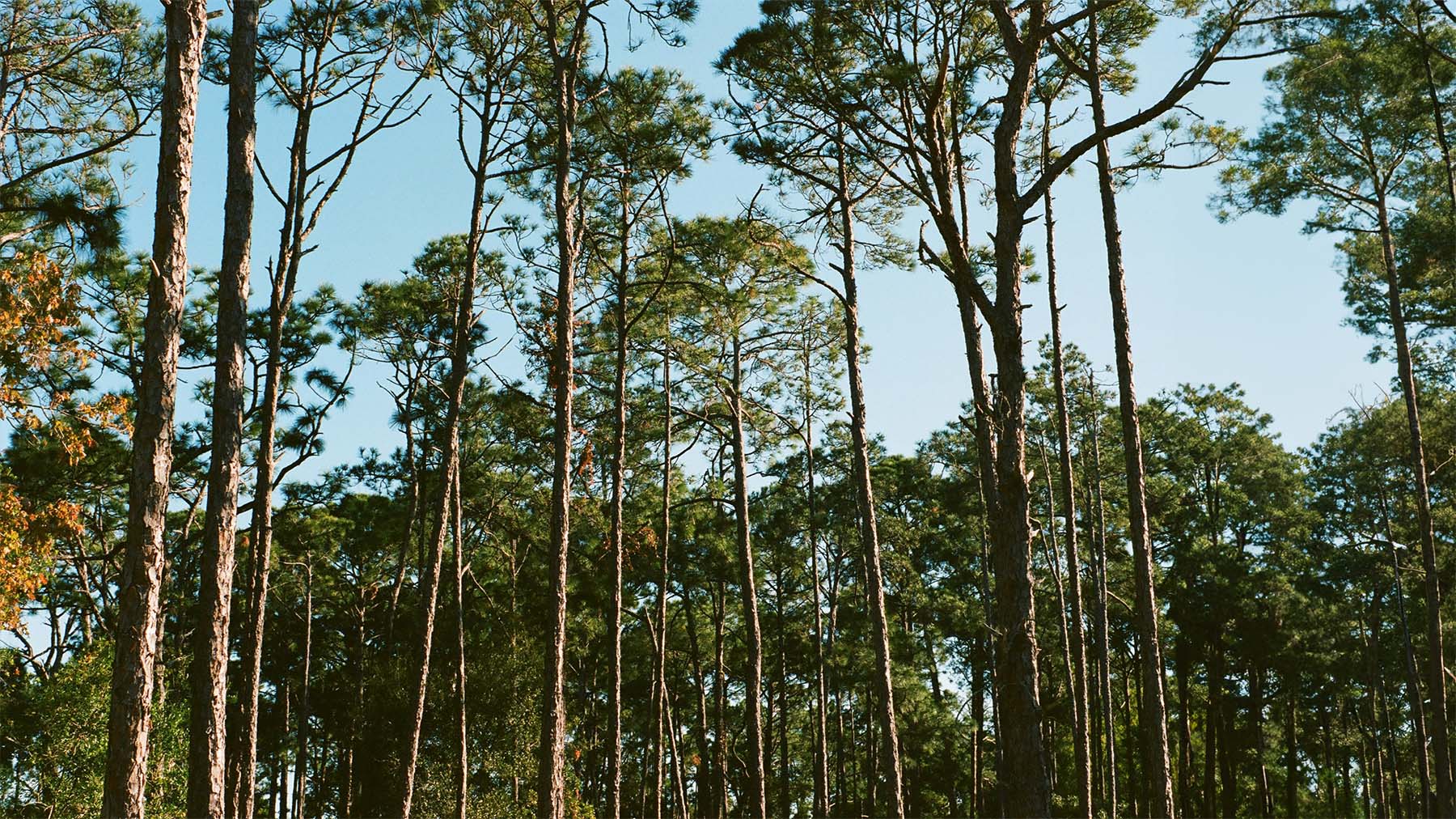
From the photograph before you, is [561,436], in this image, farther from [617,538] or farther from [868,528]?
[868,528]

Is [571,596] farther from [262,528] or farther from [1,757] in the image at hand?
[262,528]

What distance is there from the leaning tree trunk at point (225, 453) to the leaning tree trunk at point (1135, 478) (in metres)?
8.42

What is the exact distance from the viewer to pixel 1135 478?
11938 millimetres

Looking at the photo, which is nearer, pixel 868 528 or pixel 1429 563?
pixel 868 528

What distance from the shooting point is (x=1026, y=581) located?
6.66 meters

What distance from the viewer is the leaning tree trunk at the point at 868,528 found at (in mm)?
14250

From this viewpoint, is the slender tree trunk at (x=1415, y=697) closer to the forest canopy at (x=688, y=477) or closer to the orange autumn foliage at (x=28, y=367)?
the forest canopy at (x=688, y=477)

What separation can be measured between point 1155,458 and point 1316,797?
65.8ft

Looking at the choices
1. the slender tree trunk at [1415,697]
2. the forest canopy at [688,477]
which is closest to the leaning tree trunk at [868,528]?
the forest canopy at [688,477]

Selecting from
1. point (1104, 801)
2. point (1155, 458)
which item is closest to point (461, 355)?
point (1104, 801)

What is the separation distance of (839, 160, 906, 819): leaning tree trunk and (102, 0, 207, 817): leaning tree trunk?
7.52 meters

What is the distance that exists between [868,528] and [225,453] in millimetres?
9148

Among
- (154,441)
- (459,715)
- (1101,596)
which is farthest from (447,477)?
(1101,596)

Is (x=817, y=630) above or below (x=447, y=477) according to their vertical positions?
below
